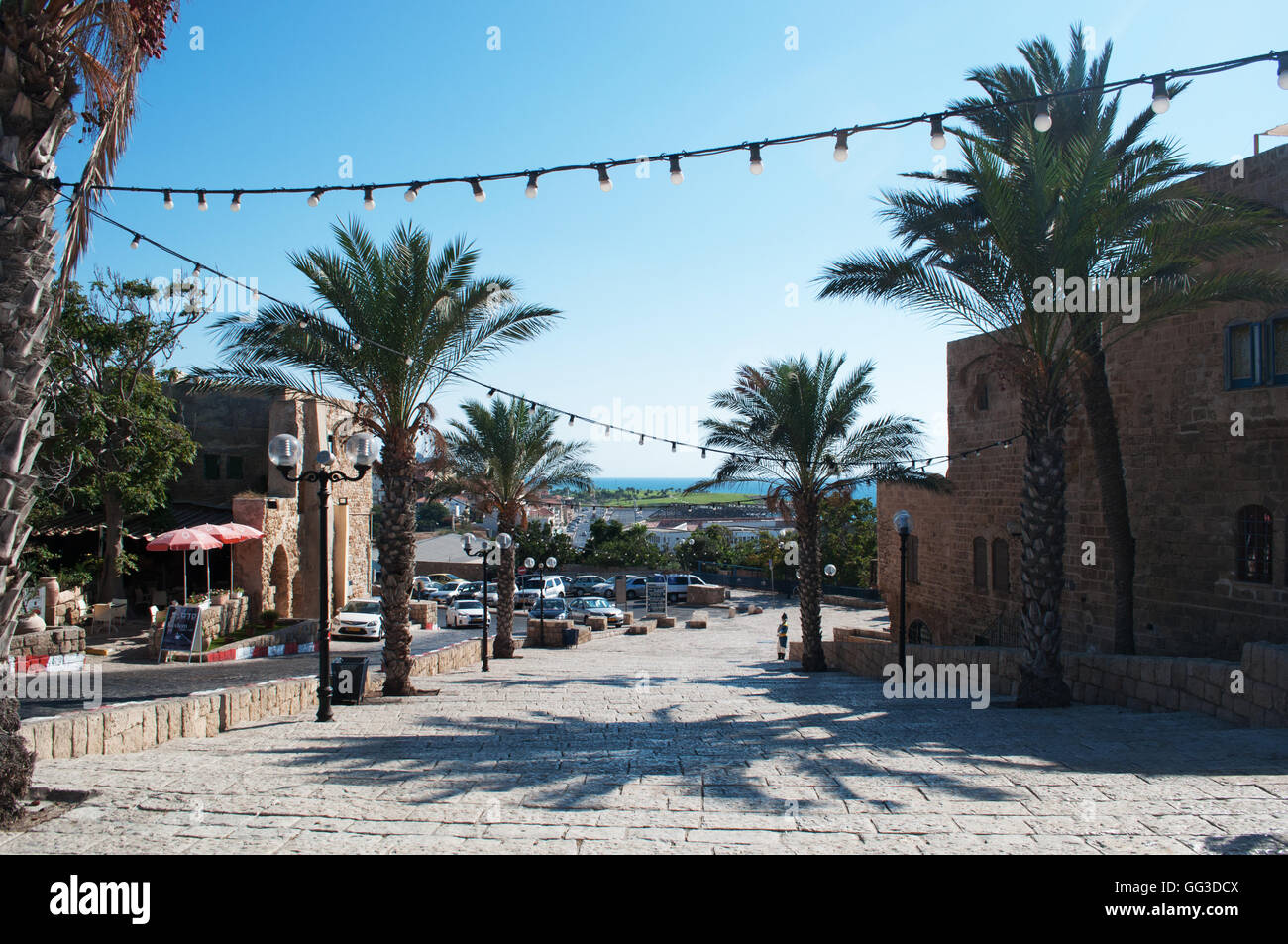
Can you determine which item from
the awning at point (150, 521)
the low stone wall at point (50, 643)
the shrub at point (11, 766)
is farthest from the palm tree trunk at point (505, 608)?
the shrub at point (11, 766)

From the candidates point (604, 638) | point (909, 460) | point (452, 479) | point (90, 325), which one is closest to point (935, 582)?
point (909, 460)

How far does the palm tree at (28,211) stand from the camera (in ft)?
17.3

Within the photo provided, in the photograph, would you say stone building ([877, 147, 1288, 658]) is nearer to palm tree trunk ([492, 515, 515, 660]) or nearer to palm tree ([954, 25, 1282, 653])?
palm tree ([954, 25, 1282, 653])

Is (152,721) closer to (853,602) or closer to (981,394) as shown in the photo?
(981,394)

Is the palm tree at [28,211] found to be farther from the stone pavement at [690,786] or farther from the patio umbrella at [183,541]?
the patio umbrella at [183,541]

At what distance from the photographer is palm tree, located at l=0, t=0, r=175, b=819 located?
17.3ft

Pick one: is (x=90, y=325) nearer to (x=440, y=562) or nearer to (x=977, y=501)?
(x=977, y=501)

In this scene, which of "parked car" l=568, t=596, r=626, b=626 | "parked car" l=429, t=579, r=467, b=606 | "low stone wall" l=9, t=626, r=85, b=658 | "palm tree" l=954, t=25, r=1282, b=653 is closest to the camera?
"palm tree" l=954, t=25, r=1282, b=653

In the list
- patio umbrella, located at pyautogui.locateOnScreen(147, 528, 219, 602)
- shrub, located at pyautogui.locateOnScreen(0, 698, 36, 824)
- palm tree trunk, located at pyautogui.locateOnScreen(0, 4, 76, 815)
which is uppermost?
palm tree trunk, located at pyautogui.locateOnScreen(0, 4, 76, 815)

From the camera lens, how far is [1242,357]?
12484 mm

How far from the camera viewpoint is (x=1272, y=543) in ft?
39.1

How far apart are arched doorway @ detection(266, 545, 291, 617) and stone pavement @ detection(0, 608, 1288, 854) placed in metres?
14.9

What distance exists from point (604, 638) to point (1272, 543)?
18.2 m

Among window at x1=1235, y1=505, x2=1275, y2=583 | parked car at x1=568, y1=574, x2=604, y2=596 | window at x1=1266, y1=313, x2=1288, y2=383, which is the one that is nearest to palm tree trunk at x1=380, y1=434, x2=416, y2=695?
window at x1=1235, y1=505, x2=1275, y2=583
